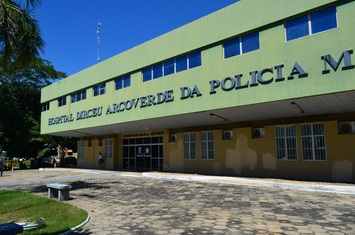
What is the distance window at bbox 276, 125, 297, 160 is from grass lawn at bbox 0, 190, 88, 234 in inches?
454

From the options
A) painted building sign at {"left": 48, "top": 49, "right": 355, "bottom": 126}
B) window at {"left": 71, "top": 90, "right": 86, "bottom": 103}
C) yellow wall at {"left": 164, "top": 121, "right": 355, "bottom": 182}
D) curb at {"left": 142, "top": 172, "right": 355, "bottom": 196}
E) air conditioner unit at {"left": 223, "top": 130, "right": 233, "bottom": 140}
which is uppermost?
window at {"left": 71, "top": 90, "right": 86, "bottom": 103}

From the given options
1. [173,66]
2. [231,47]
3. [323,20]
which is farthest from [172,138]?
[323,20]

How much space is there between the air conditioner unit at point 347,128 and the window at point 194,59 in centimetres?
802

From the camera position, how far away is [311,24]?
1388 centimetres

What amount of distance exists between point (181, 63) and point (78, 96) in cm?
1373

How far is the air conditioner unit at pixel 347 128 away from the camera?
597 inches

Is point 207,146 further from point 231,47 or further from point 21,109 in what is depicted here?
point 21,109

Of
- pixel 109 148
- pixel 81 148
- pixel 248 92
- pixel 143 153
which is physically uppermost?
pixel 248 92

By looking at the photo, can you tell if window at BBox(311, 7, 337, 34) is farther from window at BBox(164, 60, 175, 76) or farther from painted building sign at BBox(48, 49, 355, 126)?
window at BBox(164, 60, 175, 76)

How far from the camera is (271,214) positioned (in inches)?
349

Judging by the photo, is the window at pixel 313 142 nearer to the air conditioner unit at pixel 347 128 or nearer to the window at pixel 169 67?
the air conditioner unit at pixel 347 128

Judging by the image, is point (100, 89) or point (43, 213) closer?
point (43, 213)

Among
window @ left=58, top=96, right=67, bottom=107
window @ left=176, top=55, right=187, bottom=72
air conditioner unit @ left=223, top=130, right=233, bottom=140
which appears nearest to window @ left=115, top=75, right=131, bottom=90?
window @ left=176, top=55, right=187, bottom=72

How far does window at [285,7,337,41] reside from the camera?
1331 centimetres
